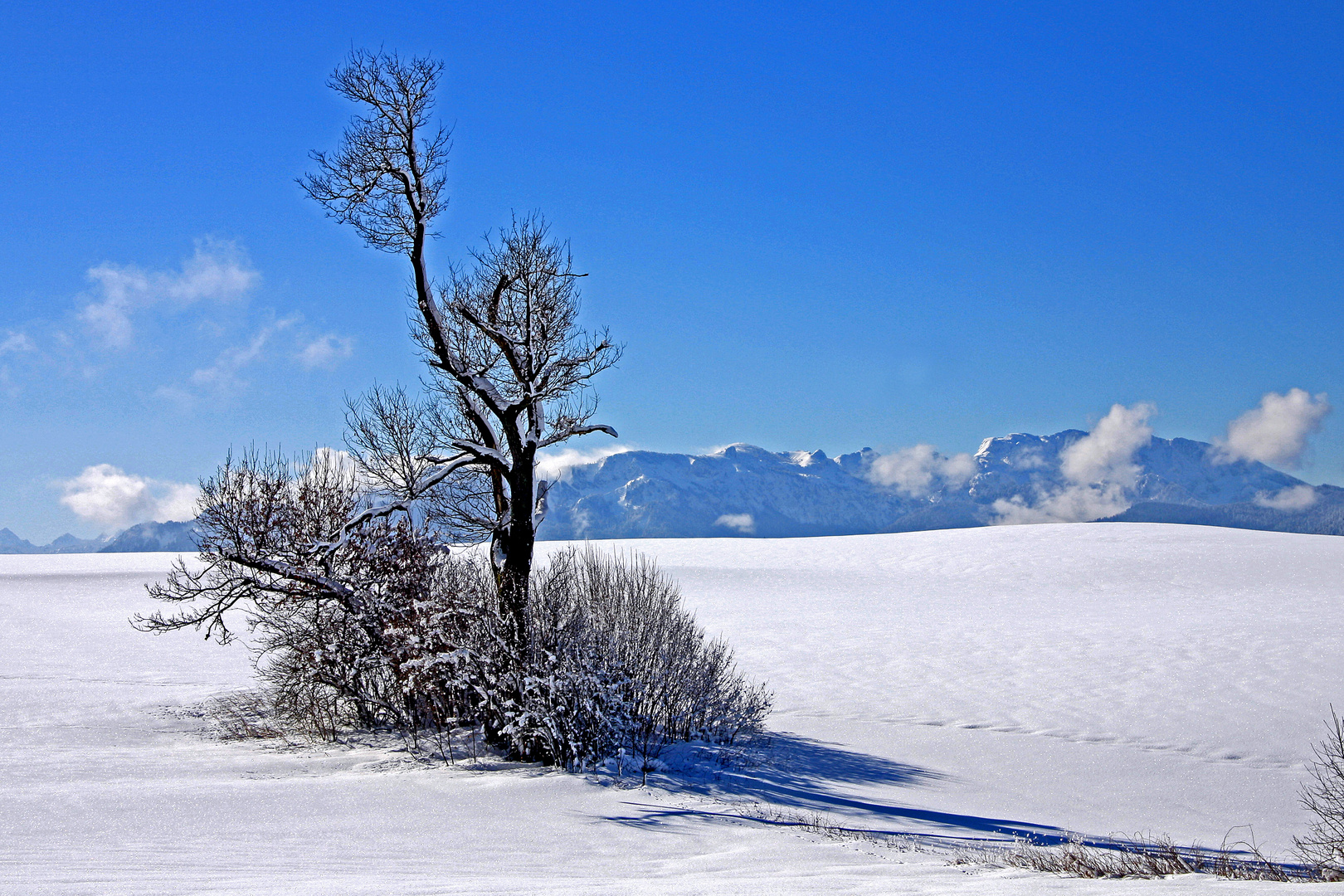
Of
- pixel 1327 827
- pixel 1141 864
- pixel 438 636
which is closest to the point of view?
pixel 1141 864

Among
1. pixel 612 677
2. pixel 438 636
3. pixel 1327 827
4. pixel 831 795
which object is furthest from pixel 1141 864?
pixel 438 636

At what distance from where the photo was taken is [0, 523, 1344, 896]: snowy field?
833cm

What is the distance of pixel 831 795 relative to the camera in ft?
44.8

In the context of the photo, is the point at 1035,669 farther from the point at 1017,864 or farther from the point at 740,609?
the point at 1017,864

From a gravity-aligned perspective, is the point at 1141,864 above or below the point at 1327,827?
above

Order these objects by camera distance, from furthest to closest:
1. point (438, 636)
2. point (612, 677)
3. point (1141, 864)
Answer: point (438, 636)
point (612, 677)
point (1141, 864)

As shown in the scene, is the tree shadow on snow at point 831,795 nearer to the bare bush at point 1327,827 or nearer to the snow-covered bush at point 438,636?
the snow-covered bush at point 438,636

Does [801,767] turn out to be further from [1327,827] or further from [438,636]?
[1327,827]

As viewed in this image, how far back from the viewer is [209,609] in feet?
50.4

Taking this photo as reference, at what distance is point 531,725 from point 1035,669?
1783 cm

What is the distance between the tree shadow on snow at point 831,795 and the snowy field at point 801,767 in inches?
2.7

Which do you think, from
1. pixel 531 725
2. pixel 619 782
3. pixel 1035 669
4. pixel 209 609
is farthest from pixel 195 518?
pixel 1035 669

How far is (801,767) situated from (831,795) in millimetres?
1752

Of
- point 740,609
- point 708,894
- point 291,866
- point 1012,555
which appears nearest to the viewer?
point 708,894
